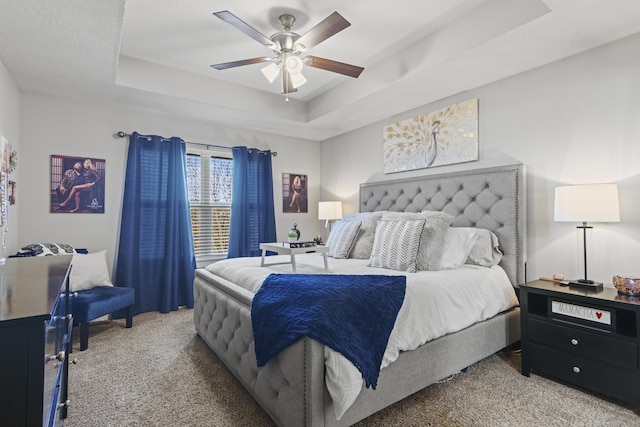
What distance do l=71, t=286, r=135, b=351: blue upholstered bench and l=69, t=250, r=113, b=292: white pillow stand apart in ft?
0.20

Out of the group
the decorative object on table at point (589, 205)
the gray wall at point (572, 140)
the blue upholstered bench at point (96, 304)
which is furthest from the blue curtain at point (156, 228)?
the decorative object on table at point (589, 205)

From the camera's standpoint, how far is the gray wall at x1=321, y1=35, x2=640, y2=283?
7.52 ft

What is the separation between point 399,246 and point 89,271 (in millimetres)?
2969

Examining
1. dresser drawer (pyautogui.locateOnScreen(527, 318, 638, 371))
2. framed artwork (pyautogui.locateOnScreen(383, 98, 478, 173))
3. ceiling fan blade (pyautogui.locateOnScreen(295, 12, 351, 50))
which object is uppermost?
ceiling fan blade (pyautogui.locateOnScreen(295, 12, 351, 50))

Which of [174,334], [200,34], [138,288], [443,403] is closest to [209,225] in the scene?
[138,288]

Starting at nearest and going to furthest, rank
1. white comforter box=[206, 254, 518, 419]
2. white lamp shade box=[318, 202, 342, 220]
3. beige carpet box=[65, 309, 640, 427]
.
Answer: white comforter box=[206, 254, 518, 419]
beige carpet box=[65, 309, 640, 427]
white lamp shade box=[318, 202, 342, 220]

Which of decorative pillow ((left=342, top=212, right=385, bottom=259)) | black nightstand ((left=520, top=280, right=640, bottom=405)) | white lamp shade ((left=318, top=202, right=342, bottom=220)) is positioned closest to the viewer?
black nightstand ((left=520, top=280, right=640, bottom=405))

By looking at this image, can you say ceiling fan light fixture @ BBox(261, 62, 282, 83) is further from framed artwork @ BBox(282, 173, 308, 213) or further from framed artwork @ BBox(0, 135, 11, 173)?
framed artwork @ BBox(282, 173, 308, 213)

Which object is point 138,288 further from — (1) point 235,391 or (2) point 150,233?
(1) point 235,391

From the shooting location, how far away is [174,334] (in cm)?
312

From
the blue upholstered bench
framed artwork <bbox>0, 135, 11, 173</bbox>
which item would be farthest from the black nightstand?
framed artwork <bbox>0, 135, 11, 173</bbox>

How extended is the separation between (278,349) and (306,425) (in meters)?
0.35

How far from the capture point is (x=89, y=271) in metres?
3.23

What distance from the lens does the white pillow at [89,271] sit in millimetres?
3117
